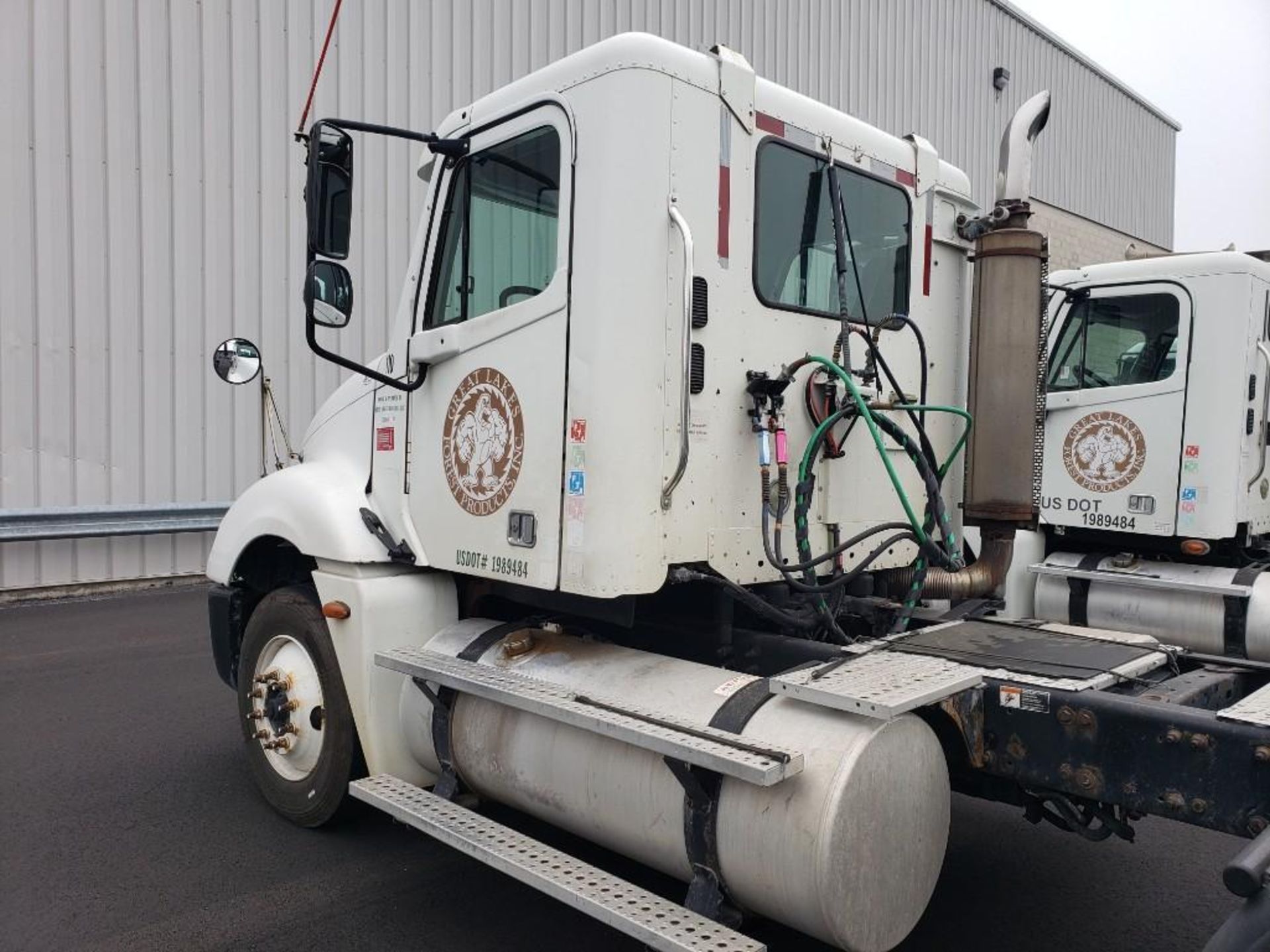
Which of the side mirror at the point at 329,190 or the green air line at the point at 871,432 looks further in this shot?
the side mirror at the point at 329,190

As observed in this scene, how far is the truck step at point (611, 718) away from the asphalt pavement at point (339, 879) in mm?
822

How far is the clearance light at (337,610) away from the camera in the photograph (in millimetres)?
3742

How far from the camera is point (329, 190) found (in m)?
3.38

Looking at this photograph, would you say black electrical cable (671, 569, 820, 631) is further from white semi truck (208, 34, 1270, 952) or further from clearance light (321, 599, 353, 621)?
clearance light (321, 599, 353, 621)

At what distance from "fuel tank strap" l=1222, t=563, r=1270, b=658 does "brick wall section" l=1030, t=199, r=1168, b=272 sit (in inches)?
490

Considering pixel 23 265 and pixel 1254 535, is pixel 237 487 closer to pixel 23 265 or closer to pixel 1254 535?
pixel 23 265

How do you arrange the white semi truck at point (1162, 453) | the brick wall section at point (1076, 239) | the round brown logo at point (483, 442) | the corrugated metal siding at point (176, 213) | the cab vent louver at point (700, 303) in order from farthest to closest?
the brick wall section at point (1076, 239) < the corrugated metal siding at point (176, 213) < the white semi truck at point (1162, 453) < the round brown logo at point (483, 442) < the cab vent louver at point (700, 303)

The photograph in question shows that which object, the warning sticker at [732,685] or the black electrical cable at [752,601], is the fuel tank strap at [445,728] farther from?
the warning sticker at [732,685]

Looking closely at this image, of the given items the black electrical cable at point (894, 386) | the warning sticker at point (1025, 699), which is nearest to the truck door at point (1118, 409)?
the black electrical cable at point (894, 386)

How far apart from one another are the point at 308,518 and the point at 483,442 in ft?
2.94

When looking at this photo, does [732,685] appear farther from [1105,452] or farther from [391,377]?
[1105,452]

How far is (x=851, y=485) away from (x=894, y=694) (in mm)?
1333

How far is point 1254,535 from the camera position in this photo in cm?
661

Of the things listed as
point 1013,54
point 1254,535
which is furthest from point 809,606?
point 1013,54
